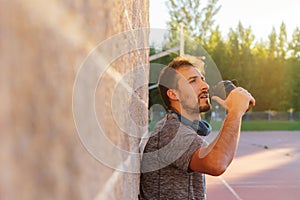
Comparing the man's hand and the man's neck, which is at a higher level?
the man's hand

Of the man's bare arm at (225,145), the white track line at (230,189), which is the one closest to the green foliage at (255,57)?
the white track line at (230,189)

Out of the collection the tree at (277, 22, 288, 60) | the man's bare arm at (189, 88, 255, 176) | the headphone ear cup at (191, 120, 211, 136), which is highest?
the man's bare arm at (189, 88, 255, 176)

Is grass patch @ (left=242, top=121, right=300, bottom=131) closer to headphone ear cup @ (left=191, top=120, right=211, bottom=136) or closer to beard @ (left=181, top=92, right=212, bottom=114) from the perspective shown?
headphone ear cup @ (left=191, top=120, right=211, bottom=136)

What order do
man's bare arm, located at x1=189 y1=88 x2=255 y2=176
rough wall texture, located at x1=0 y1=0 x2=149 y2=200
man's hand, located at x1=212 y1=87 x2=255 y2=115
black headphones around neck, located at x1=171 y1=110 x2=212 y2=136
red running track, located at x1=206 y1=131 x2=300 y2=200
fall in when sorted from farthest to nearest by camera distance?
red running track, located at x1=206 y1=131 x2=300 y2=200, black headphones around neck, located at x1=171 y1=110 x2=212 y2=136, man's hand, located at x1=212 y1=87 x2=255 y2=115, man's bare arm, located at x1=189 y1=88 x2=255 y2=176, rough wall texture, located at x1=0 y1=0 x2=149 y2=200

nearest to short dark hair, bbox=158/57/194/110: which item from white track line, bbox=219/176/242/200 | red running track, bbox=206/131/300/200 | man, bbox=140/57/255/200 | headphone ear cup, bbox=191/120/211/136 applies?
man, bbox=140/57/255/200

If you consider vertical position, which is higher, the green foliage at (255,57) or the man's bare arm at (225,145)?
the man's bare arm at (225,145)

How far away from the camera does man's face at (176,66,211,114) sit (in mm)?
2066

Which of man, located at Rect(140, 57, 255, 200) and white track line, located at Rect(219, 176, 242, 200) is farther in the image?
white track line, located at Rect(219, 176, 242, 200)

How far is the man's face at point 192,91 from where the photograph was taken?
2.07m

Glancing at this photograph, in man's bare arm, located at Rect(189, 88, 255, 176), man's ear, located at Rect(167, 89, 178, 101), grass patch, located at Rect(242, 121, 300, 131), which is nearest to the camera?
man's bare arm, located at Rect(189, 88, 255, 176)

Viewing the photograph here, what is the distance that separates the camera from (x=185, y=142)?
1793 millimetres

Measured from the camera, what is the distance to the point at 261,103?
34.9 metres

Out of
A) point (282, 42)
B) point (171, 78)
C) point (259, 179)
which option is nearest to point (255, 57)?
point (282, 42)

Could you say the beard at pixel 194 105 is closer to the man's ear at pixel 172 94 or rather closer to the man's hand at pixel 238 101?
the man's ear at pixel 172 94
